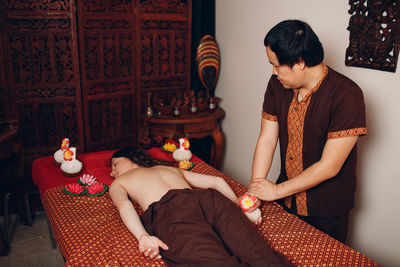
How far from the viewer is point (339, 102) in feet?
5.07

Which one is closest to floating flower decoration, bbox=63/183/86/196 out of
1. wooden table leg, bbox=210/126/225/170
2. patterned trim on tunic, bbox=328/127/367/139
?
patterned trim on tunic, bbox=328/127/367/139

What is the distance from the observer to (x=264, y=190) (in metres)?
1.73

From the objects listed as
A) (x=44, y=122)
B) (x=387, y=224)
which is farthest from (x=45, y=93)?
(x=387, y=224)

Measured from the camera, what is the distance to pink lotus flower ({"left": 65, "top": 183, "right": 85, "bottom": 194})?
194 centimetres

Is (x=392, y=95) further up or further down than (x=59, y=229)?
further up

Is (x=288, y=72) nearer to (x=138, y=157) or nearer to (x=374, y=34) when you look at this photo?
(x=374, y=34)

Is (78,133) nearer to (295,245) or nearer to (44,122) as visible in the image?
(44,122)

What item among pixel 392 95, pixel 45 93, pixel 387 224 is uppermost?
pixel 392 95

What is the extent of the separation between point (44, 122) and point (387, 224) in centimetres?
249

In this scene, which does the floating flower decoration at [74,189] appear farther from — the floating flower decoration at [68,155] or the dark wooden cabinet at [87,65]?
the dark wooden cabinet at [87,65]

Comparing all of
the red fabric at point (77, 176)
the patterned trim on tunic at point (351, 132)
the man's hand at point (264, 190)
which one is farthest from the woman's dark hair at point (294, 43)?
the red fabric at point (77, 176)

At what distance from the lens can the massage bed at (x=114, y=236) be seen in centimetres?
145

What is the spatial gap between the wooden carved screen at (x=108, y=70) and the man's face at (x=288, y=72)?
6.02 feet

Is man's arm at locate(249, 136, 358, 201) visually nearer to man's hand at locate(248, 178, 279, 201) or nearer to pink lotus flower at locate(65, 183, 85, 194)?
man's hand at locate(248, 178, 279, 201)
